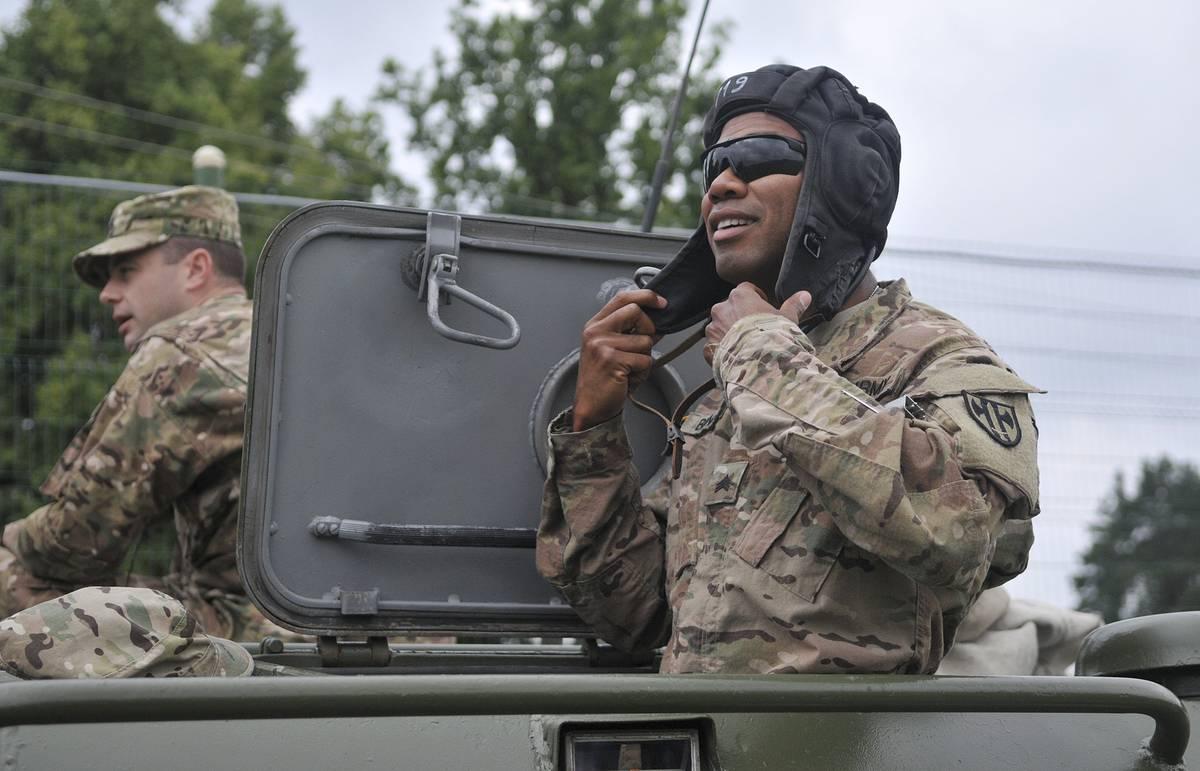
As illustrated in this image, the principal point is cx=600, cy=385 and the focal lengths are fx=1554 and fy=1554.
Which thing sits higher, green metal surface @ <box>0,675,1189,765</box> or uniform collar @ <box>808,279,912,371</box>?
uniform collar @ <box>808,279,912,371</box>

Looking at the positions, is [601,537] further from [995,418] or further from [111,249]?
[111,249]

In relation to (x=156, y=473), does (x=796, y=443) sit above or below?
above

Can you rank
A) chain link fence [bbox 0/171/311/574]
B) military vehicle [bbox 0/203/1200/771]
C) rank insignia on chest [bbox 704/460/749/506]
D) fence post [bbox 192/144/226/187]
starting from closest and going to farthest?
rank insignia on chest [bbox 704/460/749/506]
military vehicle [bbox 0/203/1200/771]
fence post [bbox 192/144/226/187]
chain link fence [bbox 0/171/311/574]

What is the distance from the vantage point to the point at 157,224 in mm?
4906

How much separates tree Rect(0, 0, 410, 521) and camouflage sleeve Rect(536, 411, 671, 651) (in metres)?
5.41

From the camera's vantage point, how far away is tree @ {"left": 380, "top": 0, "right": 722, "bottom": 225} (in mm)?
17219

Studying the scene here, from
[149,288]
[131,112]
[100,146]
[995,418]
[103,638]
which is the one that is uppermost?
[131,112]

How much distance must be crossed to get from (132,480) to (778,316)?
2.17 meters

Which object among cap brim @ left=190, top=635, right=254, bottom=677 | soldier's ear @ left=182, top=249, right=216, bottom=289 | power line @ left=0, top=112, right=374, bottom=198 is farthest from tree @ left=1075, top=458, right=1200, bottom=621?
power line @ left=0, top=112, right=374, bottom=198

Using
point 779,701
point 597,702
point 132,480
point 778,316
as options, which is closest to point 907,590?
point 778,316

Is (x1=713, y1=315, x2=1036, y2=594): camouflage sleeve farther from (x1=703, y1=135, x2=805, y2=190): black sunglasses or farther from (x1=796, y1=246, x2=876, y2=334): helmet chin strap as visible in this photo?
(x1=703, y1=135, x2=805, y2=190): black sunglasses

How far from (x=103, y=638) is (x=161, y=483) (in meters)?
1.93

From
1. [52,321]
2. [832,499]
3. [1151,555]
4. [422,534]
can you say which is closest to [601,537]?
[422,534]

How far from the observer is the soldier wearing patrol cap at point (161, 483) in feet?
13.7
